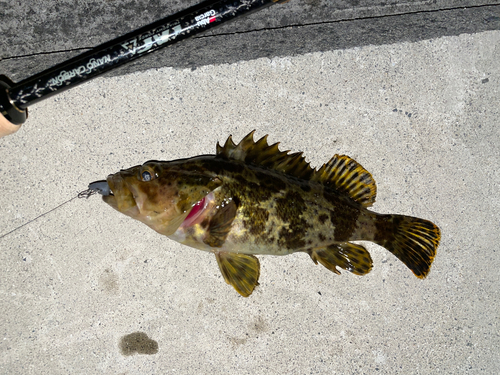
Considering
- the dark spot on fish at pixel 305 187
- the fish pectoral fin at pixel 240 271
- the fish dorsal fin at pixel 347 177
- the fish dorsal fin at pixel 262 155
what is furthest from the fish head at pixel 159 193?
the fish dorsal fin at pixel 347 177

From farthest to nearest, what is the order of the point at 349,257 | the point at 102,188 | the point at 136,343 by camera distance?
the point at 136,343
the point at 349,257
the point at 102,188

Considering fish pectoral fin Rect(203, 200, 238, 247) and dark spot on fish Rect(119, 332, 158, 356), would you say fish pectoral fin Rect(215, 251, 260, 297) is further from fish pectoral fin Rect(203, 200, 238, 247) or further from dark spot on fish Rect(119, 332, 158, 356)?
dark spot on fish Rect(119, 332, 158, 356)

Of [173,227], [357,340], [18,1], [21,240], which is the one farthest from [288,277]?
[18,1]

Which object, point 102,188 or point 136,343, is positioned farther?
point 136,343

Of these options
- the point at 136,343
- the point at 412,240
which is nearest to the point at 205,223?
the point at 136,343

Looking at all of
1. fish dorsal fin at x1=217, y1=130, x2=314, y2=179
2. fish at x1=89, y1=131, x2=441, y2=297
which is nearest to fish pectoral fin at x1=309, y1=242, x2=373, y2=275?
fish at x1=89, y1=131, x2=441, y2=297

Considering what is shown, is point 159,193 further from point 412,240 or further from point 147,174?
point 412,240

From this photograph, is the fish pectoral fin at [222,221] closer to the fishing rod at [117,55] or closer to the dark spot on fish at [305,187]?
the dark spot on fish at [305,187]
